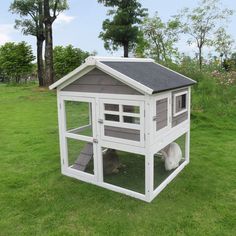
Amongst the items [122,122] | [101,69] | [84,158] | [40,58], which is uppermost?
[40,58]

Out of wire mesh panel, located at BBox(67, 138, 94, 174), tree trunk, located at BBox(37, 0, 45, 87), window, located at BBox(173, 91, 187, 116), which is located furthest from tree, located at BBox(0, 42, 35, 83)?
window, located at BBox(173, 91, 187, 116)

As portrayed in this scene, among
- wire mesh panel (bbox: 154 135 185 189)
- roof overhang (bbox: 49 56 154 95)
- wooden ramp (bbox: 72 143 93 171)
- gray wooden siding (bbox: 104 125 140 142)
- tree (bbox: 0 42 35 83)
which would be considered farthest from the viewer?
tree (bbox: 0 42 35 83)

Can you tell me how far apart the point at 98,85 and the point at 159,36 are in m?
15.3

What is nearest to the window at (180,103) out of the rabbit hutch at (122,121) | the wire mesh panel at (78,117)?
the rabbit hutch at (122,121)

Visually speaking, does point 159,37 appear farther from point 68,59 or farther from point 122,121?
point 122,121

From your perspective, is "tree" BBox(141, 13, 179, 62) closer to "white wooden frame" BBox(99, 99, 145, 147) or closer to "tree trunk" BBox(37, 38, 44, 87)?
"tree trunk" BBox(37, 38, 44, 87)

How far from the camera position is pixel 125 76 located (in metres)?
3.17

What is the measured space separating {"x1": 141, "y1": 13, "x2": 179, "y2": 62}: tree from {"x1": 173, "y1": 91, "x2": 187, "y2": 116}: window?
13.8 m

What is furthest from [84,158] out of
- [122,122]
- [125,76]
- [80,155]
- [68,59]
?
[68,59]

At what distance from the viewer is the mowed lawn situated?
297cm

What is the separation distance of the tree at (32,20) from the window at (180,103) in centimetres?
1428

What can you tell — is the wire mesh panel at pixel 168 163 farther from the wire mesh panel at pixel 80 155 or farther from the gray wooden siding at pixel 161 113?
the wire mesh panel at pixel 80 155

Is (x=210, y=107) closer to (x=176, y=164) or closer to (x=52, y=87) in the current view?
(x=176, y=164)

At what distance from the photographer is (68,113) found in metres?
4.09
